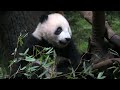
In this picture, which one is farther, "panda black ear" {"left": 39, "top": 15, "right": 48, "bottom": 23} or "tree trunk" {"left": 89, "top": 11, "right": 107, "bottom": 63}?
"panda black ear" {"left": 39, "top": 15, "right": 48, "bottom": 23}

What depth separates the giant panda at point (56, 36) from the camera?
3996 millimetres

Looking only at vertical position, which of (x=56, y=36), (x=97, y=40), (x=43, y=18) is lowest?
(x=97, y=40)

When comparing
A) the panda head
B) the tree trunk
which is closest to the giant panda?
the panda head

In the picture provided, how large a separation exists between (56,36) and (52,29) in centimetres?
11

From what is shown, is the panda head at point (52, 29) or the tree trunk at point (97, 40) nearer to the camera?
the tree trunk at point (97, 40)

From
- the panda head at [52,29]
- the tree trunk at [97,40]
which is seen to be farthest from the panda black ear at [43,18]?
the tree trunk at [97,40]

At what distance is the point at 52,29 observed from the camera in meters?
4.15

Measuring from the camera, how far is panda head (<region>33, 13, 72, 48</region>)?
4059 mm

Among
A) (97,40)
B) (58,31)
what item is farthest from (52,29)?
(97,40)

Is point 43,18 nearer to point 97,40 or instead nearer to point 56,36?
point 56,36

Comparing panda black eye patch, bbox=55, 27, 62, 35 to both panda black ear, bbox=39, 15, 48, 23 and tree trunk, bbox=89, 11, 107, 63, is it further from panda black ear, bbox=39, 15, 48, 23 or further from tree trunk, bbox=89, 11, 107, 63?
tree trunk, bbox=89, 11, 107, 63

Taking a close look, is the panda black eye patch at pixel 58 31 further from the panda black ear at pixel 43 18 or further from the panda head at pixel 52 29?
the panda black ear at pixel 43 18
